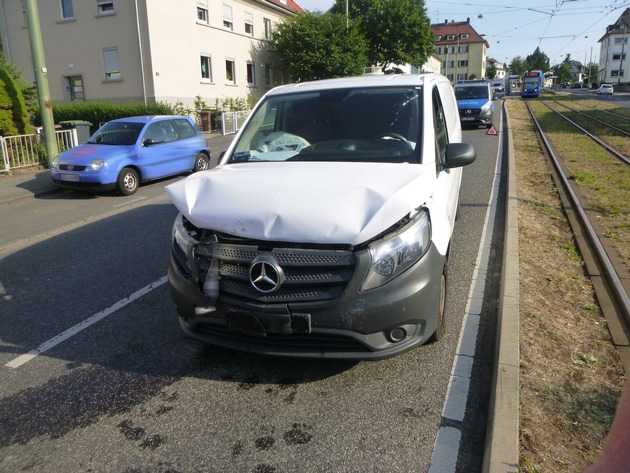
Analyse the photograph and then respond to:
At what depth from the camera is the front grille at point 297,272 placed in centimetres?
292

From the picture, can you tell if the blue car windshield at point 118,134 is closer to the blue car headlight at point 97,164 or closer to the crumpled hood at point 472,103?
the blue car headlight at point 97,164

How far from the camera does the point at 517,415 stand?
280cm

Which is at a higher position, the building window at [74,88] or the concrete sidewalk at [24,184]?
the building window at [74,88]

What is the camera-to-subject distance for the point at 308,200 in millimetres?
3080

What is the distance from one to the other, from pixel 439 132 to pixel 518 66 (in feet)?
570

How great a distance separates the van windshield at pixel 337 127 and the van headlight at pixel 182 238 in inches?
43.1

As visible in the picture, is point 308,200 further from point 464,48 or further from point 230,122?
point 464,48

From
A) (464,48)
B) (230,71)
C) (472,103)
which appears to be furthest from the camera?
(464,48)

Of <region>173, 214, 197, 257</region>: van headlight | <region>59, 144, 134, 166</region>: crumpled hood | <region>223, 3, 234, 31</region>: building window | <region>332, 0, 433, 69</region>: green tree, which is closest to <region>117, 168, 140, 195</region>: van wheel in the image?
<region>59, 144, 134, 166</region>: crumpled hood

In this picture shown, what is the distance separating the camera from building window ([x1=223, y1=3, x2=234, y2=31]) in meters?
30.0

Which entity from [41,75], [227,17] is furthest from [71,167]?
[227,17]

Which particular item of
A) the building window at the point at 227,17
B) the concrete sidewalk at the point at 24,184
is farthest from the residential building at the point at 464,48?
the concrete sidewalk at the point at 24,184

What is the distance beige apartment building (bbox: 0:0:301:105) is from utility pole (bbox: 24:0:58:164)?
12.7 m

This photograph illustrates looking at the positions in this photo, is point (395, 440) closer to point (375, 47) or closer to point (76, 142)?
point (76, 142)
